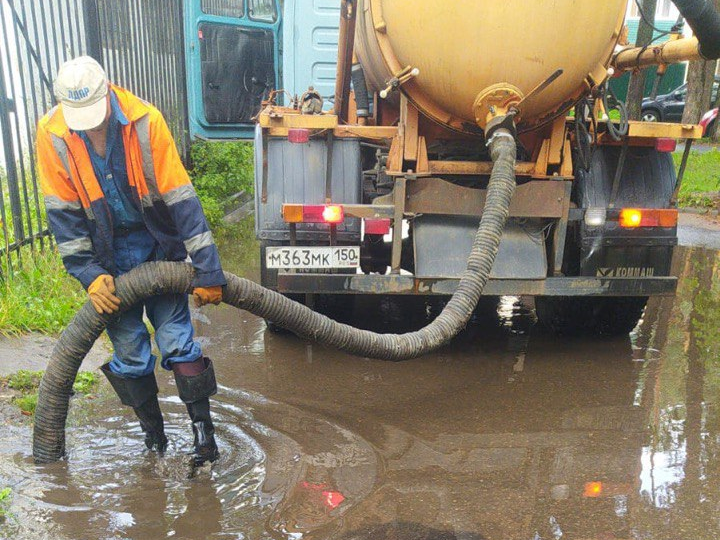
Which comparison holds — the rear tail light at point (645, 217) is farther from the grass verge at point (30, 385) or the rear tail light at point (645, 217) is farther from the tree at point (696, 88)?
the tree at point (696, 88)

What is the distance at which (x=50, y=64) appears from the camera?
242 inches

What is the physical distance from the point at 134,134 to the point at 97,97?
206 millimetres

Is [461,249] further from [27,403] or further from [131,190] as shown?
[27,403]

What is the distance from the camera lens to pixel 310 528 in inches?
116

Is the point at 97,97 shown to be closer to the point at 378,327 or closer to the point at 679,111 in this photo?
the point at 378,327

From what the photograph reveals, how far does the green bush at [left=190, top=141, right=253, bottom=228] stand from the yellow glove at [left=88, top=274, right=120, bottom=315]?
622cm

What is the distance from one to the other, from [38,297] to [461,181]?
9.96ft

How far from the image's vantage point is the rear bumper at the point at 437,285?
4.55 meters

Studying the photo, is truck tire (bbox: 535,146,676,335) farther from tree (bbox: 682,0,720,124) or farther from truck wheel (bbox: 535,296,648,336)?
tree (bbox: 682,0,720,124)

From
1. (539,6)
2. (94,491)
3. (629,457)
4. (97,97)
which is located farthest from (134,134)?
(629,457)

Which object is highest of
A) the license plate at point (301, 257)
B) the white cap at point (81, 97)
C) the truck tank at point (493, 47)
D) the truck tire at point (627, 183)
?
the truck tank at point (493, 47)

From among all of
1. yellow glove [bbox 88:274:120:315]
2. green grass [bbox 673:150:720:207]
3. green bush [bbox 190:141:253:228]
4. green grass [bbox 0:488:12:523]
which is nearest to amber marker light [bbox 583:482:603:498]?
yellow glove [bbox 88:274:120:315]

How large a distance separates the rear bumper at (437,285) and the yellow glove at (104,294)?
4.84 ft

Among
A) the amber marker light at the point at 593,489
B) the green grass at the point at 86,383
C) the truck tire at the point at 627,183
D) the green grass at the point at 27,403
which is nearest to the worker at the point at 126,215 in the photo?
the green grass at the point at 27,403
